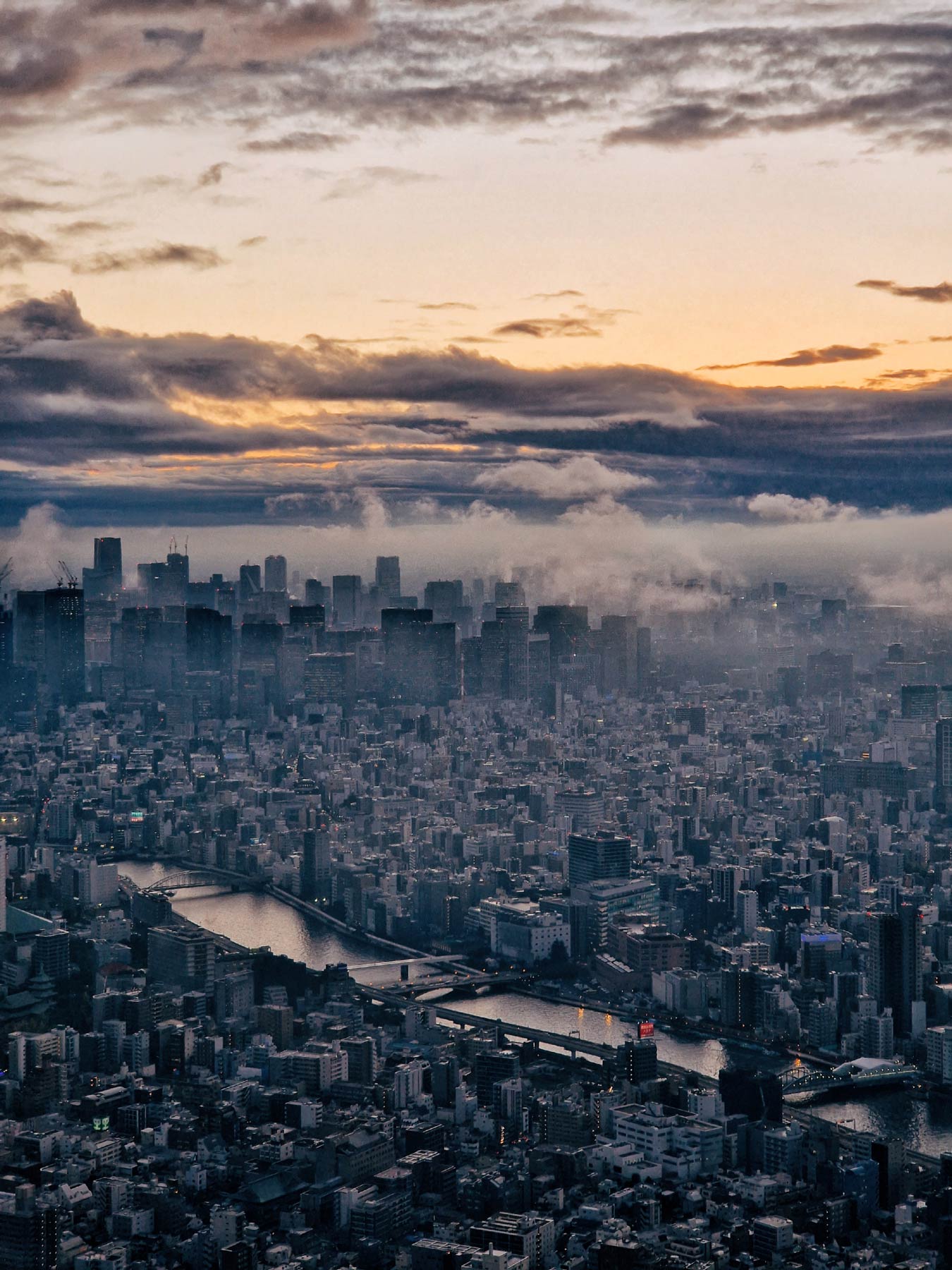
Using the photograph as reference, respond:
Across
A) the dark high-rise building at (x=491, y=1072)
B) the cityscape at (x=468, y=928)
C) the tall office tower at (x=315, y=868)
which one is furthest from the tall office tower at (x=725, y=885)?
the dark high-rise building at (x=491, y=1072)

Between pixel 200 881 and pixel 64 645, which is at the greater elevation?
pixel 64 645

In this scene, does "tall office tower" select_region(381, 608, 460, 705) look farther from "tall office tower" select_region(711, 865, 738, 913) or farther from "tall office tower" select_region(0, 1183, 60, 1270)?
"tall office tower" select_region(0, 1183, 60, 1270)

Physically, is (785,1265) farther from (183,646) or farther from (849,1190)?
(183,646)

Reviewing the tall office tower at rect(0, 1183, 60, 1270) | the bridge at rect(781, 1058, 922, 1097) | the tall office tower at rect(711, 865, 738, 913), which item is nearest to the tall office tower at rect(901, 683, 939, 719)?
the tall office tower at rect(711, 865, 738, 913)

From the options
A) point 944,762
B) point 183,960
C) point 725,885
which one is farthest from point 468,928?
point 944,762

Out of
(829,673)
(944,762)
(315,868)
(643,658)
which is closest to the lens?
(315,868)

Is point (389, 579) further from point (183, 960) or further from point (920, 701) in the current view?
point (183, 960)
